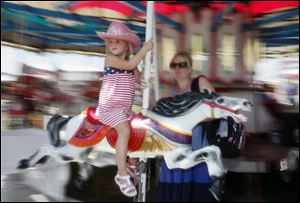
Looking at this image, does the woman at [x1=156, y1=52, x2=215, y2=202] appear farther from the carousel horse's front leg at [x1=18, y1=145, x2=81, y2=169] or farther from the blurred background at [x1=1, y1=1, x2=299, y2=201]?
the carousel horse's front leg at [x1=18, y1=145, x2=81, y2=169]

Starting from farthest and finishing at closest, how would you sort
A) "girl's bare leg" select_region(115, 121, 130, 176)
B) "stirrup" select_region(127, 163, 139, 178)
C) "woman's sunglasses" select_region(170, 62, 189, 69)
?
"woman's sunglasses" select_region(170, 62, 189, 69) < "stirrup" select_region(127, 163, 139, 178) < "girl's bare leg" select_region(115, 121, 130, 176)

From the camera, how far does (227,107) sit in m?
2.59

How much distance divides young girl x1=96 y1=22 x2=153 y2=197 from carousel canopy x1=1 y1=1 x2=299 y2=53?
252 millimetres

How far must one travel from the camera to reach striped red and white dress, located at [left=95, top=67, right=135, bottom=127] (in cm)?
263

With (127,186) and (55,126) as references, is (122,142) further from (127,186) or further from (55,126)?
(55,126)

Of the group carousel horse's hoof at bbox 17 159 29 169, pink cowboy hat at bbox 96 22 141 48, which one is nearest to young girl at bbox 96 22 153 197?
pink cowboy hat at bbox 96 22 141 48

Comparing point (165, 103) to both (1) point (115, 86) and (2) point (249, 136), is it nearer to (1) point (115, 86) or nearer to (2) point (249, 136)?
(1) point (115, 86)

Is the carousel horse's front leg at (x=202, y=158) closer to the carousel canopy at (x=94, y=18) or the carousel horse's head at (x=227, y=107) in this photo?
the carousel horse's head at (x=227, y=107)

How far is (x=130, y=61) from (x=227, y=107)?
60 cm

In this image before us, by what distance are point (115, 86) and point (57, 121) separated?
1.63ft

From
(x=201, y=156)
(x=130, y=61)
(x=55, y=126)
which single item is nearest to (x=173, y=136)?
(x=201, y=156)

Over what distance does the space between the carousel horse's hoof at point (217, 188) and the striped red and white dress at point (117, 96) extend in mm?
620

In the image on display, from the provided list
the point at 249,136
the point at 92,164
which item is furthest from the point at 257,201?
the point at 92,164

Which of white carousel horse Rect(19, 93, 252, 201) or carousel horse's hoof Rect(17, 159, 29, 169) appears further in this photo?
carousel horse's hoof Rect(17, 159, 29, 169)
